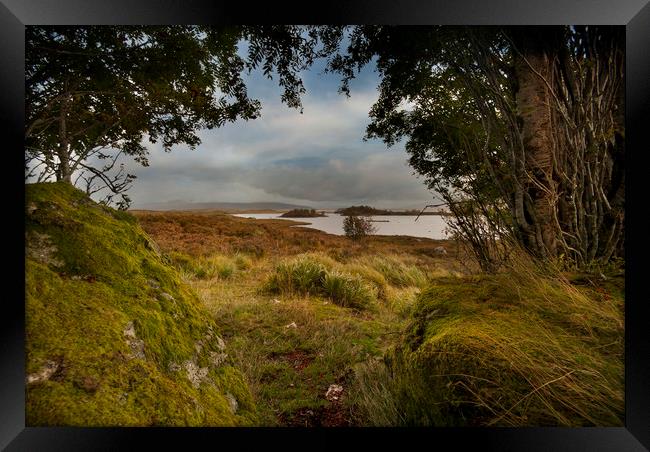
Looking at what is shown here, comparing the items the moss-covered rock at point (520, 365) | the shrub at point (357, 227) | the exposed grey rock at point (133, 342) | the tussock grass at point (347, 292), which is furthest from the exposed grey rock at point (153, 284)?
the shrub at point (357, 227)

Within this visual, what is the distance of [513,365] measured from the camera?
1168 mm

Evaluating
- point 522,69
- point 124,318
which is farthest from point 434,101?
point 124,318

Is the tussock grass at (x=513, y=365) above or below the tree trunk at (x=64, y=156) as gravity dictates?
below

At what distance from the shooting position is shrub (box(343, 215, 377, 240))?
1309 centimetres

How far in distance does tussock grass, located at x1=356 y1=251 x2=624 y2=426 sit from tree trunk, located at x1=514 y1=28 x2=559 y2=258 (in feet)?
1.92

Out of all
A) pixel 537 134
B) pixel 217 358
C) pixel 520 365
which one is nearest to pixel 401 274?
pixel 537 134

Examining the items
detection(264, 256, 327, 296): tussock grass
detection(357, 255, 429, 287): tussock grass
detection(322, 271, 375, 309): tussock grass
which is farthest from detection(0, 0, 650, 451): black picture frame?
detection(357, 255, 429, 287): tussock grass

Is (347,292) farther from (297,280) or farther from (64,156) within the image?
(64,156)

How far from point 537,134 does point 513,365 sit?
1.94 metres

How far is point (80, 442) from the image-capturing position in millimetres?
1188

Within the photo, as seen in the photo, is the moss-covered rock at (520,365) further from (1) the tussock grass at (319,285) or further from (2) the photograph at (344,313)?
(1) the tussock grass at (319,285)

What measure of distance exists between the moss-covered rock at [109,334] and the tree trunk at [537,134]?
2483 millimetres

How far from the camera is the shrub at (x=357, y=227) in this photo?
13.1 meters

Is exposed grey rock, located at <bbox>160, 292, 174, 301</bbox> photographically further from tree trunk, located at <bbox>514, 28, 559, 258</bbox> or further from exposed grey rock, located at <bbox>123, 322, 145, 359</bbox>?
tree trunk, located at <bbox>514, 28, 559, 258</bbox>
